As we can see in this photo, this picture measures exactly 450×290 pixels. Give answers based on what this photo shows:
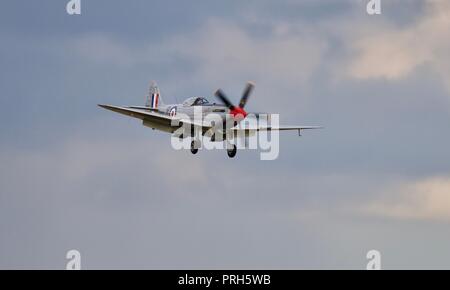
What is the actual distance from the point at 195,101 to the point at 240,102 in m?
5.84

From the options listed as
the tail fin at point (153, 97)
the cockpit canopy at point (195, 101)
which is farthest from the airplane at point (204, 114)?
the tail fin at point (153, 97)

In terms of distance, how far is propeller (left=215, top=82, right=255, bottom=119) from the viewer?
236 feet

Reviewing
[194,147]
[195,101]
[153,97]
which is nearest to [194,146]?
[194,147]

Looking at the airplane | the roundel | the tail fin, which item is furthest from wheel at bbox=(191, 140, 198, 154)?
the tail fin

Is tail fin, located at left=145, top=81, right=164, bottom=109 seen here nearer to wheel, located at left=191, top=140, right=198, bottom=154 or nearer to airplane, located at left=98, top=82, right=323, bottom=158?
airplane, located at left=98, top=82, right=323, bottom=158

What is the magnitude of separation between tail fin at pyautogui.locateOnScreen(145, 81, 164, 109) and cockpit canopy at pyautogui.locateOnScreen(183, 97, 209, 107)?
43.9 feet

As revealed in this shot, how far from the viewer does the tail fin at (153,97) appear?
301 feet

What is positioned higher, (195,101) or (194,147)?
(195,101)

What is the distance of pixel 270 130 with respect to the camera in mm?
77500

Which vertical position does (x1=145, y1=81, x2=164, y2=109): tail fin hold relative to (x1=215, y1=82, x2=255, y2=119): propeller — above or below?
above

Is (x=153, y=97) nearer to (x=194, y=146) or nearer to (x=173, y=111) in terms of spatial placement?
(x=173, y=111)

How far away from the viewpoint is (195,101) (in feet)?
253
